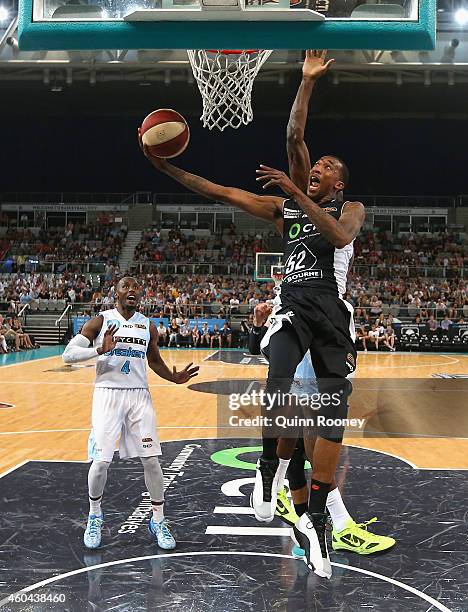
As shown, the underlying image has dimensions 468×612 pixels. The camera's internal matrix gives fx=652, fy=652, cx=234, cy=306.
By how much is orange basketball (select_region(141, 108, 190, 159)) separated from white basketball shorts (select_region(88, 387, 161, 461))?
1.51 m

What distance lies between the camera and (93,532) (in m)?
3.84

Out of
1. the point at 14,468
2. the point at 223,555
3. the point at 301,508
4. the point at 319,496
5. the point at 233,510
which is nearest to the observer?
the point at 319,496

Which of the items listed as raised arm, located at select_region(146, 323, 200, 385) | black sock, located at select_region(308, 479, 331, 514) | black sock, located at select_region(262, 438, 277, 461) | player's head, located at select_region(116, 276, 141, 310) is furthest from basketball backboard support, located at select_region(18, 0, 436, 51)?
black sock, located at select_region(308, 479, 331, 514)

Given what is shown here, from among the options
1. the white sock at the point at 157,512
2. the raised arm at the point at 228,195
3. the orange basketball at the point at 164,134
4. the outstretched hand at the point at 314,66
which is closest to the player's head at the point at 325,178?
the raised arm at the point at 228,195

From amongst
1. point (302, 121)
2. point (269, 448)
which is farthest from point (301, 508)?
point (302, 121)

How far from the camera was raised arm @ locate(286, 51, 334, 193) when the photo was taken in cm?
399

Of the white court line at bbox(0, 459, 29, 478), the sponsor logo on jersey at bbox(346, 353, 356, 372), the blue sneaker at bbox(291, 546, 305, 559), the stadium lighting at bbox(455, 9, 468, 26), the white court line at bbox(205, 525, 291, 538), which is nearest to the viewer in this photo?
the sponsor logo on jersey at bbox(346, 353, 356, 372)

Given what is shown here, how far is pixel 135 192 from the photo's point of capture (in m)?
31.5

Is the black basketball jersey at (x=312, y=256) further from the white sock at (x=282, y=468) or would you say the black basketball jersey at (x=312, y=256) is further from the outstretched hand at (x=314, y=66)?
the white sock at (x=282, y=468)

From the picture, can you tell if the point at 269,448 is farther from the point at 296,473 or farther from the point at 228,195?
the point at 228,195

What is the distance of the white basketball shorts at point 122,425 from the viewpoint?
13.0 feet

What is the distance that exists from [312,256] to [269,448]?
1.13m

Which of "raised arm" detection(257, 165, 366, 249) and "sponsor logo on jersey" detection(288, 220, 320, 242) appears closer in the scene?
"raised arm" detection(257, 165, 366, 249)

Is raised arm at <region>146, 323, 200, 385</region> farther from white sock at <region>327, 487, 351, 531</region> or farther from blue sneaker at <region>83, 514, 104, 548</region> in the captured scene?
white sock at <region>327, 487, 351, 531</region>
